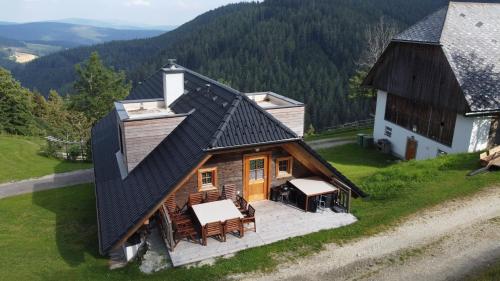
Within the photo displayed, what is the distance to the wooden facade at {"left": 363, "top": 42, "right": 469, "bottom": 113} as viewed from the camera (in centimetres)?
2502

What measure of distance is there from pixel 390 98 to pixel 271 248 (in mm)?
21944

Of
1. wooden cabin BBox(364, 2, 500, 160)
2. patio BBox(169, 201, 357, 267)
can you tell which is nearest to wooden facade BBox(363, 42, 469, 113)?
wooden cabin BBox(364, 2, 500, 160)

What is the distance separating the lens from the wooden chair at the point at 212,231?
13.7m

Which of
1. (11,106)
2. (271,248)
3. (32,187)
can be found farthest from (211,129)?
(11,106)

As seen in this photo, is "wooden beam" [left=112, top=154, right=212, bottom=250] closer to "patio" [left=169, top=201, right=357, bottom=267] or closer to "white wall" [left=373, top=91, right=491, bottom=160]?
"patio" [left=169, top=201, right=357, bottom=267]

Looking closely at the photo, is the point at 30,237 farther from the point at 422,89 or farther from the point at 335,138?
the point at 335,138

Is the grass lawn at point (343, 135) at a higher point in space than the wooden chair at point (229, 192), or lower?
lower

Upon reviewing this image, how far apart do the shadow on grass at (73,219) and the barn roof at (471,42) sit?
21.8 metres

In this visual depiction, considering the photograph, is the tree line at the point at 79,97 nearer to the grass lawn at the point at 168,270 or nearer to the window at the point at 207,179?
the grass lawn at the point at 168,270

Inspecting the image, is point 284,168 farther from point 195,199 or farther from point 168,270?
point 168,270

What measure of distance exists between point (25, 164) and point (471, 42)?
32.7 meters

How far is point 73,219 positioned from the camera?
18203mm

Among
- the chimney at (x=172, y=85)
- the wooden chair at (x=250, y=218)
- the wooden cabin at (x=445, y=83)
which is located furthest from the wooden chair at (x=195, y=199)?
the wooden cabin at (x=445, y=83)

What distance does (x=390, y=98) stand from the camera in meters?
31.6
